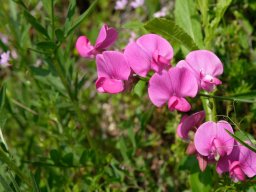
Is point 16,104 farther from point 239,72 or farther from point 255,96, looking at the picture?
point 255,96

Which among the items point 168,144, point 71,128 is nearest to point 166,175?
point 168,144

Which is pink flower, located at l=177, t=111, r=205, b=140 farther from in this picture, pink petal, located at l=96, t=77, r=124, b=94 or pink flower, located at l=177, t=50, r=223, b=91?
pink petal, located at l=96, t=77, r=124, b=94

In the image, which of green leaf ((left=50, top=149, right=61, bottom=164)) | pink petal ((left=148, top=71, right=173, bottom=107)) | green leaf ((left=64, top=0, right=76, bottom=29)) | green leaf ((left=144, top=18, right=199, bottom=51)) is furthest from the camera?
green leaf ((left=50, top=149, right=61, bottom=164))

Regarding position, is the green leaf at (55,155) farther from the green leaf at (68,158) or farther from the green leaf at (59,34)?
the green leaf at (59,34)

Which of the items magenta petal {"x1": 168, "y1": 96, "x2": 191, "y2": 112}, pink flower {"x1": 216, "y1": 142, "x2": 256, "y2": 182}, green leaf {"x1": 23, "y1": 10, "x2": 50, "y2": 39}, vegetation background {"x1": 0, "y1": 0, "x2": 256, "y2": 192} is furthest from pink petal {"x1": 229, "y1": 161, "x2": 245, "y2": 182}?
green leaf {"x1": 23, "y1": 10, "x2": 50, "y2": 39}

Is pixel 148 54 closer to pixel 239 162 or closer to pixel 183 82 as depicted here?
pixel 183 82

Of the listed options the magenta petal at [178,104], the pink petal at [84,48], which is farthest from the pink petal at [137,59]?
A: the pink petal at [84,48]

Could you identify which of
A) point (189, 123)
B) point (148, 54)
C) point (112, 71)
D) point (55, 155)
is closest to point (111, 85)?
point (112, 71)
